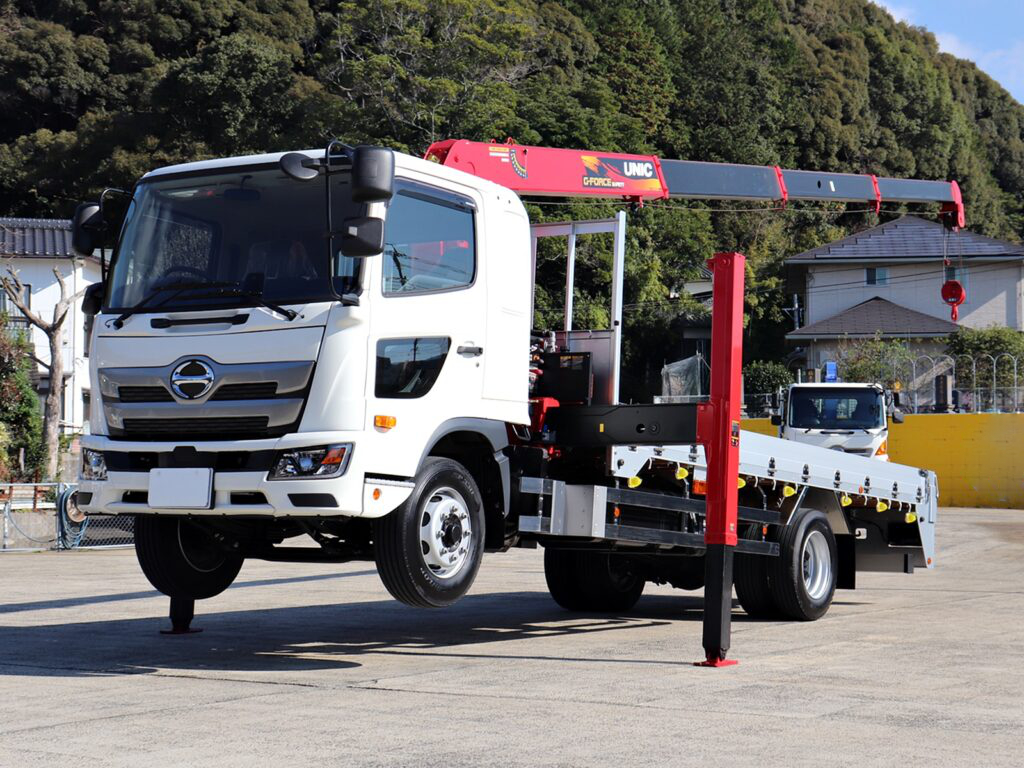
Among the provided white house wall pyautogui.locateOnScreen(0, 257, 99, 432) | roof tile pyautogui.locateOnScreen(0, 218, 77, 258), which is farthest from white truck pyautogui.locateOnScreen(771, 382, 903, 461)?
roof tile pyautogui.locateOnScreen(0, 218, 77, 258)

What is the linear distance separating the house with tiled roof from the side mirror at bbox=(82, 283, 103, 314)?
49862mm

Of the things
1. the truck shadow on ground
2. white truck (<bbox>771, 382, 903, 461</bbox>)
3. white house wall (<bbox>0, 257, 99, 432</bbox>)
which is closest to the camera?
the truck shadow on ground

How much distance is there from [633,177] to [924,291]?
4870cm

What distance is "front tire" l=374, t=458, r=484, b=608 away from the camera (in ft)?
26.3

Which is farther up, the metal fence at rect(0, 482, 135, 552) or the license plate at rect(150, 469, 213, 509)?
the license plate at rect(150, 469, 213, 509)

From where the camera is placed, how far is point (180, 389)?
8.11m

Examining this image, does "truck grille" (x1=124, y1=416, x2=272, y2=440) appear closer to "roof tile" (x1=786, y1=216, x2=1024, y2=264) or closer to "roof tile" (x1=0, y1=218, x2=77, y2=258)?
"roof tile" (x1=0, y1=218, x2=77, y2=258)

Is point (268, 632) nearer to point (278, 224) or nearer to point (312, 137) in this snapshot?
point (278, 224)

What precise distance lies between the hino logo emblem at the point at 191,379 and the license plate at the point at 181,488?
44 cm

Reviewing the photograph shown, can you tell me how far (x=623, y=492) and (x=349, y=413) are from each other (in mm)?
2392

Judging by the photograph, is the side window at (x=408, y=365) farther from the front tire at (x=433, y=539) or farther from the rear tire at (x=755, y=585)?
the rear tire at (x=755, y=585)

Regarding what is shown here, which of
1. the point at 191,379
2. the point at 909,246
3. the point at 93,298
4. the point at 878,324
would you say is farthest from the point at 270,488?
the point at 909,246

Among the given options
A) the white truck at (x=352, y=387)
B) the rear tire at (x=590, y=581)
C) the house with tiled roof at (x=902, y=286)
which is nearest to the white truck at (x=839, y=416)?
the rear tire at (x=590, y=581)

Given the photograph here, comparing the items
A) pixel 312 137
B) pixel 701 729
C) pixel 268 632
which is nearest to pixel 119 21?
pixel 312 137
